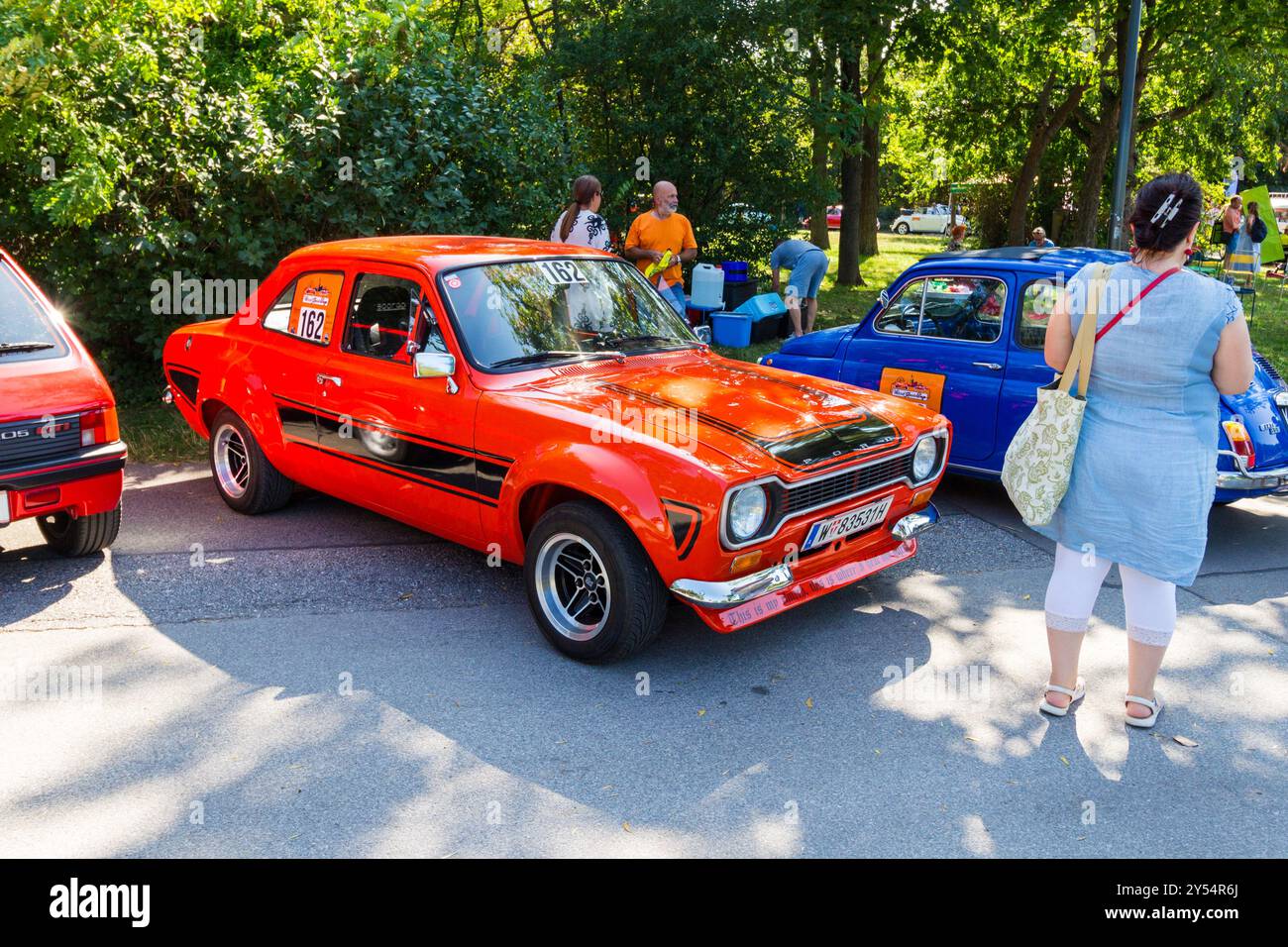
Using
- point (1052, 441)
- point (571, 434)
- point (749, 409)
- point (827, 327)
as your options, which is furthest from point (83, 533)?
point (827, 327)

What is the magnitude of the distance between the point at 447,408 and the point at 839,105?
12619mm

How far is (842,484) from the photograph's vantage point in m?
4.73

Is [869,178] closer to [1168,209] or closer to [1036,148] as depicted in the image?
[1036,148]

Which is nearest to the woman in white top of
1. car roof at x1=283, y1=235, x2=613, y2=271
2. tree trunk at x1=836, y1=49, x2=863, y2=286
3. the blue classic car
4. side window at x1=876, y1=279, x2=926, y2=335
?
the blue classic car

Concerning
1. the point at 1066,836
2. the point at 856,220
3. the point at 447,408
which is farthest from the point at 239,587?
the point at 856,220

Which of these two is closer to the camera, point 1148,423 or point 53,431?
point 1148,423

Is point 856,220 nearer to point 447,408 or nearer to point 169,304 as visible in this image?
point 169,304

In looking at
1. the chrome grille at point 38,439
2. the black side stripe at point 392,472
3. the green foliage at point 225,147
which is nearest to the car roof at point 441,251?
the black side stripe at point 392,472

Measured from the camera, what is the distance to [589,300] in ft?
19.0

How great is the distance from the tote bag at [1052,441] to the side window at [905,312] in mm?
3208

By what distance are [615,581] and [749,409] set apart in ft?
3.45

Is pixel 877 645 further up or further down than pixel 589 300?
further down

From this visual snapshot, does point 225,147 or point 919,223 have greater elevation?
point 919,223

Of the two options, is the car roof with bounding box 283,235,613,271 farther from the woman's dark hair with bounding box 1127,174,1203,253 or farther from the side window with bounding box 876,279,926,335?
the woman's dark hair with bounding box 1127,174,1203,253
